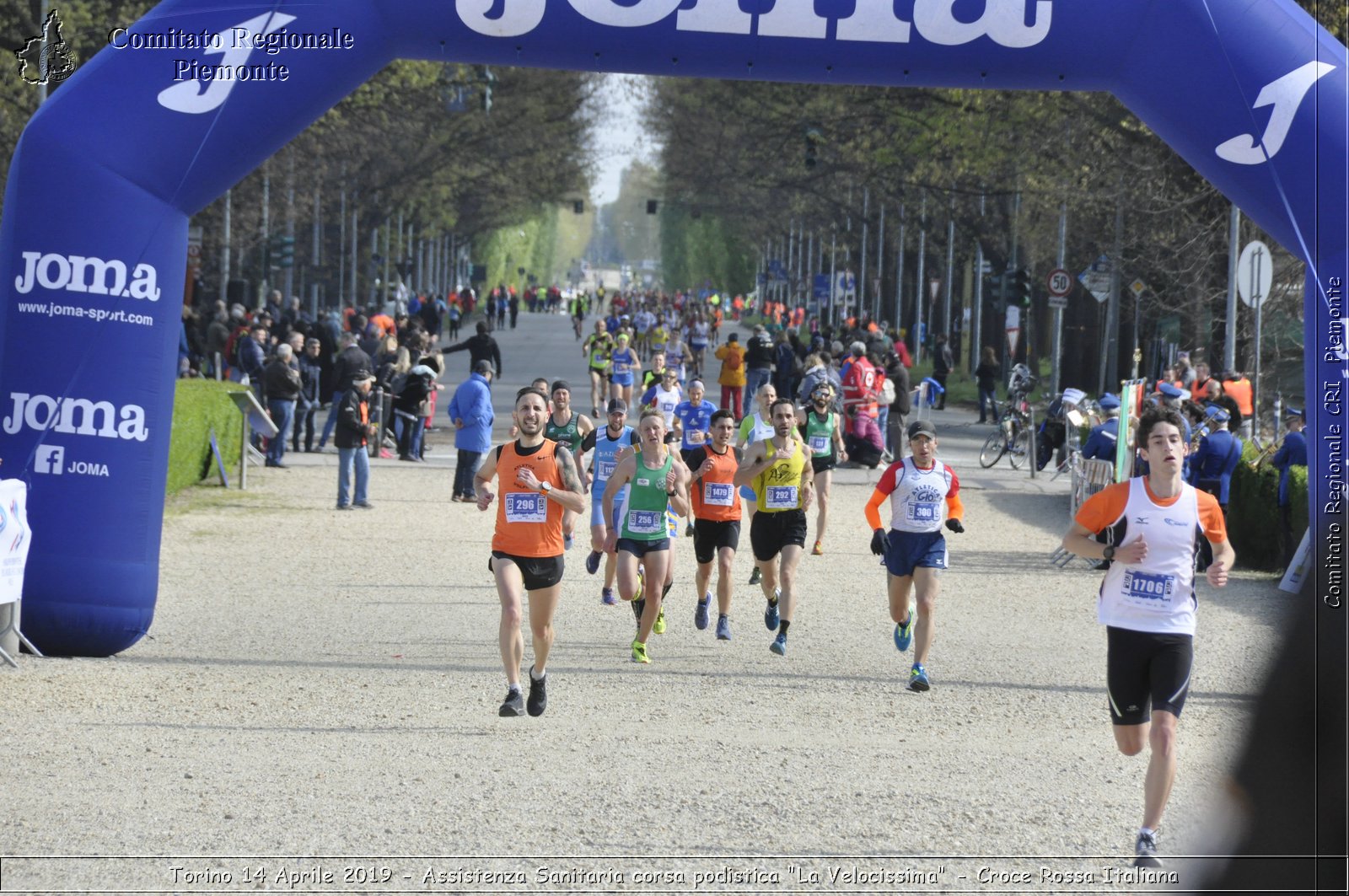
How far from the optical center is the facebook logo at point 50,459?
1084 cm

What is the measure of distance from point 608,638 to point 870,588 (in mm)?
3489

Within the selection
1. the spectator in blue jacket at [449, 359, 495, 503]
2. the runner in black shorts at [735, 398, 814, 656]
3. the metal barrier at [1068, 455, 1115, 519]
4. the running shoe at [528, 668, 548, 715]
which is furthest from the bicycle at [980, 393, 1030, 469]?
the running shoe at [528, 668, 548, 715]

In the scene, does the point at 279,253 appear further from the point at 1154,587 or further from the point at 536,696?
the point at 1154,587

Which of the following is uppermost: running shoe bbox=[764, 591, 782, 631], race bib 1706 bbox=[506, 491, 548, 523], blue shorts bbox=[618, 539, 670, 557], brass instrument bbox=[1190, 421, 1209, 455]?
brass instrument bbox=[1190, 421, 1209, 455]

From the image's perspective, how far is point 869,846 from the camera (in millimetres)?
7180

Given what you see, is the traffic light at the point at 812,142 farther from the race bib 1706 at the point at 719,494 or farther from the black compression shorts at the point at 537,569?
the black compression shorts at the point at 537,569

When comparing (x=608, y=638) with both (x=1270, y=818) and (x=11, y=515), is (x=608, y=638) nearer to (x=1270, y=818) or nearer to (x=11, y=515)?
(x=11, y=515)

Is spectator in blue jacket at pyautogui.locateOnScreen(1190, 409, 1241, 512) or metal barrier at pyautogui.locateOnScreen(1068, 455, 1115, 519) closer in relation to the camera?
spectator in blue jacket at pyautogui.locateOnScreen(1190, 409, 1241, 512)

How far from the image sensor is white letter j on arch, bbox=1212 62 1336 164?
10.1m

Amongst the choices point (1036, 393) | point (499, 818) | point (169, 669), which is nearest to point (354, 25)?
point (169, 669)

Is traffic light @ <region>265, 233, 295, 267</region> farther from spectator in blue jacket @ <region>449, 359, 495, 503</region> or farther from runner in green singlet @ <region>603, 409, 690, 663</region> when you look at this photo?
runner in green singlet @ <region>603, 409, 690, 663</region>

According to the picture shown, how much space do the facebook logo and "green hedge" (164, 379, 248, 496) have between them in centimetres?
861

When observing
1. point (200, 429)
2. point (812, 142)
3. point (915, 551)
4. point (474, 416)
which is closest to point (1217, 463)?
point (915, 551)

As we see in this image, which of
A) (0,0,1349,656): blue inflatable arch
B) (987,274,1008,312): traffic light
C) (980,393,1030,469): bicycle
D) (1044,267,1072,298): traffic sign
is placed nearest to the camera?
(0,0,1349,656): blue inflatable arch
